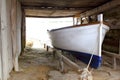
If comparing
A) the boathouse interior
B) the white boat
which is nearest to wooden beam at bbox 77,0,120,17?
the boathouse interior

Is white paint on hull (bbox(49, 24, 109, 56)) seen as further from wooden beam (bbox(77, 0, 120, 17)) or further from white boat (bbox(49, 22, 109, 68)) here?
wooden beam (bbox(77, 0, 120, 17))

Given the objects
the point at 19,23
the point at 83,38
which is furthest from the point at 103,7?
the point at 19,23

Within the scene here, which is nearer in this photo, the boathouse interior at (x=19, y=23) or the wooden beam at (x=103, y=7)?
the boathouse interior at (x=19, y=23)

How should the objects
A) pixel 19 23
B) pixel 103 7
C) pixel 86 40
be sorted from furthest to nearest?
pixel 19 23, pixel 103 7, pixel 86 40

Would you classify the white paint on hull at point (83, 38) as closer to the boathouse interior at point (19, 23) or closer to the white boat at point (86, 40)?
the white boat at point (86, 40)

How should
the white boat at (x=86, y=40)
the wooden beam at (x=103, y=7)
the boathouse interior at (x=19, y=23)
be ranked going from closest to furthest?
the boathouse interior at (x=19, y=23) < the white boat at (x=86, y=40) < the wooden beam at (x=103, y=7)

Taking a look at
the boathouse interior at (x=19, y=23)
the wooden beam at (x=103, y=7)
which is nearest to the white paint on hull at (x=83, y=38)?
the boathouse interior at (x=19, y=23)

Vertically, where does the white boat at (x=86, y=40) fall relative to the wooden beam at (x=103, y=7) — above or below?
below

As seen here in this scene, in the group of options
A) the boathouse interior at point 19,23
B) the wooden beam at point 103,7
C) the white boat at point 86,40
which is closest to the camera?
the boathouse interior at point 19,23

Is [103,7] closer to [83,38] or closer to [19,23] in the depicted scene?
[83,38]

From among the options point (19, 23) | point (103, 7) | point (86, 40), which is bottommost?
point (86, 40)

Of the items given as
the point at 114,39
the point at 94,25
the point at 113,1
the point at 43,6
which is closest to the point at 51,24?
the point at 43,6

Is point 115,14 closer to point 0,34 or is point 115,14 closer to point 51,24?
point 0,34

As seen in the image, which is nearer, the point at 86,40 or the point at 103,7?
the point at 86,40
